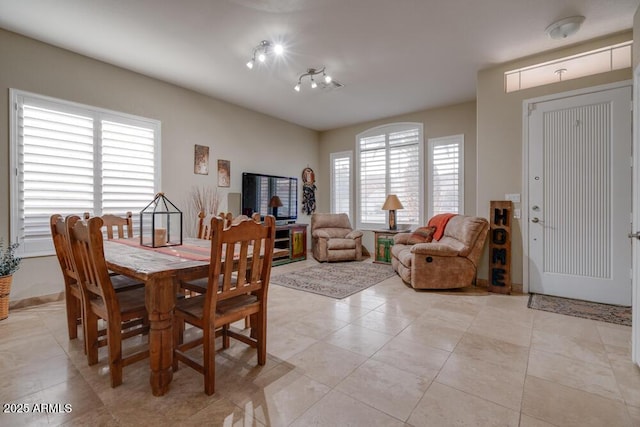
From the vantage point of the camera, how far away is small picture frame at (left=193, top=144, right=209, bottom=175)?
15.1 feet

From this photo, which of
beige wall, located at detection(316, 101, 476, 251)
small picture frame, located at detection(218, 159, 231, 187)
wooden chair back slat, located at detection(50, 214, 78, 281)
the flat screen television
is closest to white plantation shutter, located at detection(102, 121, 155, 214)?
small picture frame, located at detection(218, 159, 231, 187)

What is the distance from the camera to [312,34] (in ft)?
10.0

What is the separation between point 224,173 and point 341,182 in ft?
8.93

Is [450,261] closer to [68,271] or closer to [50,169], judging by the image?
[68,271]

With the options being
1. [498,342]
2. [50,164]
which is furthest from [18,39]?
[498,342]

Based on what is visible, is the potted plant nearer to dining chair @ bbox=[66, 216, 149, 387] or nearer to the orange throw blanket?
dining chair @ bbox=[66, 216, 149, 387]

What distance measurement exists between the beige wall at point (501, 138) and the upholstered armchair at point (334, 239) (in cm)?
226

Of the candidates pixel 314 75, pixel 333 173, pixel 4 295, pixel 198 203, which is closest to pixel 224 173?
pixel 198 203

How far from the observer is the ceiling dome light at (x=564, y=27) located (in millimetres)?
2785

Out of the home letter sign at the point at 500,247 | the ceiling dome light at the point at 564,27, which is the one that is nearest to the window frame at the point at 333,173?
the home letter sign at the point at 500,247

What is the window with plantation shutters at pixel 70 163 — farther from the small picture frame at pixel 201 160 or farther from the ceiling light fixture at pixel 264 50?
the ceiling light fixture at pixel 264 50

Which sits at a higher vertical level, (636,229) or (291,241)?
(636,229)

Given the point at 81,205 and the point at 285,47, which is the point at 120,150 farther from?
the point at 285,47

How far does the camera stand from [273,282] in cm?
411
